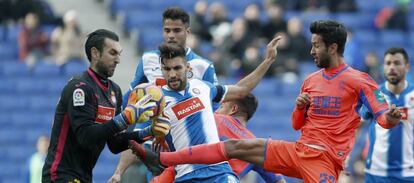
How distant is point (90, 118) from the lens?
31.1 ft

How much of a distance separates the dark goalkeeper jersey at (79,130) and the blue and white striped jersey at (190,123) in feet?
2.42

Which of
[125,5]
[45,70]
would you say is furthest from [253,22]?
[45,70]

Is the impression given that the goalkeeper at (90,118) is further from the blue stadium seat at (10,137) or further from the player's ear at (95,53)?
the blue stadium seat at (10,137)

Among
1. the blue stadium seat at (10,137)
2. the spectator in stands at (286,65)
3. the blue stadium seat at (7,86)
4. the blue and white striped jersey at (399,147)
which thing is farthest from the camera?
the blue stadium seat at (7,86)

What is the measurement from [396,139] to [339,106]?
2.74 meters

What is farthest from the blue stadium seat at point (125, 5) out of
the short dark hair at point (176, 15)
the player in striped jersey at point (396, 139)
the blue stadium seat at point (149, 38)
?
the short dark hair at point (176, 15)

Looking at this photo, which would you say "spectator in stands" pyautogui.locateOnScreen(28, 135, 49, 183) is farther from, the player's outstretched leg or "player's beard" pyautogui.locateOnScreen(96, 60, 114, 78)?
"player's beard" pyautogui.locateOnScreen(96, 60, 114, 78)

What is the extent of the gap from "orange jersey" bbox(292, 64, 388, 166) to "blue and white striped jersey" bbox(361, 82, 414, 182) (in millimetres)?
2505

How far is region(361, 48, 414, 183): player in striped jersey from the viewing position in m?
12.6

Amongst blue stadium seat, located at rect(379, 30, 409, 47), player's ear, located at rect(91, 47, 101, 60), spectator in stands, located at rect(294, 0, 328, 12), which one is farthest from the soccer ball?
spectator in stands, located at rect(294, 0, 328, 12)

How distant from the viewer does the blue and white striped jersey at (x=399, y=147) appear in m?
12.6

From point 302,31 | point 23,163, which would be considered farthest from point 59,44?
point 302,31

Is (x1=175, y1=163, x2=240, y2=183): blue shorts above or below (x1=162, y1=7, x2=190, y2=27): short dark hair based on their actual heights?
below

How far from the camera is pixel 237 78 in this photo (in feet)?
66.0
